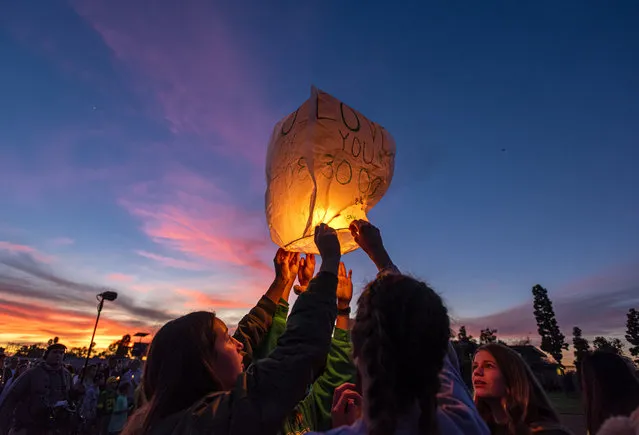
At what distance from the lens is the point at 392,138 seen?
277cm

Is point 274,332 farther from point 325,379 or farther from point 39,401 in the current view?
point 39,401

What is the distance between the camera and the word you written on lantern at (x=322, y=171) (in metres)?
2.31

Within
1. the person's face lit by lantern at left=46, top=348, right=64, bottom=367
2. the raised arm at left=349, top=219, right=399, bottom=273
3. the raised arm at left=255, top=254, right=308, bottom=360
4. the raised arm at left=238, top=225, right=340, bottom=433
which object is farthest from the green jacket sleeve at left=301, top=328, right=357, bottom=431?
the person's face lit by lantern at left=46, top=348, right=64, bottom=367

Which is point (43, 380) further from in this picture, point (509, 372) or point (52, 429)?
point (509, 372)

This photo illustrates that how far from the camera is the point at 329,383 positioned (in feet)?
6.77

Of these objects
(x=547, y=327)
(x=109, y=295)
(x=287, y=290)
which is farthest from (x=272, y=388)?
(x=547, y=327)

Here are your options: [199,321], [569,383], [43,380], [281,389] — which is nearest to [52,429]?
[43,380]

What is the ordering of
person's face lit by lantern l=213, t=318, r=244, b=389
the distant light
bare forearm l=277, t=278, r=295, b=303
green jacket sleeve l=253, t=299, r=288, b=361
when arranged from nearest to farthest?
person's face lit by lantern l=213, t=318, r=244, b=389
green jacket sleeve l=253, t=299, r=288, b=361
bare forearm l=277, t=278, r=295, b=303
the distant light

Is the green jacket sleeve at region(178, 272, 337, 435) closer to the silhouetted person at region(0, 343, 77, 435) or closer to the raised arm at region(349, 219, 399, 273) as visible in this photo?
the raised arm at region(349, 219, 399, 273)

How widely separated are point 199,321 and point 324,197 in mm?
1126

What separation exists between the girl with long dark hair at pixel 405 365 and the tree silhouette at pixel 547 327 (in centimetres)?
7339

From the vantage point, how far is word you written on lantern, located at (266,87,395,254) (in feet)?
7.57

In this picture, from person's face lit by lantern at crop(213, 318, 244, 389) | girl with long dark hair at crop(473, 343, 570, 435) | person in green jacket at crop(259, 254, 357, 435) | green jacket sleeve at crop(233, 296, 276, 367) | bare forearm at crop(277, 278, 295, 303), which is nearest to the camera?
person's face lit by lantern at crop(213, 318, 244, 389)

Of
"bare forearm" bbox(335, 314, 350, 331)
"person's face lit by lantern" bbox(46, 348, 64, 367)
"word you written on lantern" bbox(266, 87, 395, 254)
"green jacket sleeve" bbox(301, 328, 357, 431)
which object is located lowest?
"green jacket sleeve" bbox(301, 328, 357, 431)
